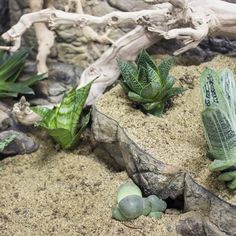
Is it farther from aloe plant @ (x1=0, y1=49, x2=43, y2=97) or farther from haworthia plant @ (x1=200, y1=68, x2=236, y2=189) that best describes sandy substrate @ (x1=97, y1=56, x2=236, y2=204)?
aloe plant @ (x1=0, y1=49, x2=43, y2=97)

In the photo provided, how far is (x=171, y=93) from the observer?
8.45 feet

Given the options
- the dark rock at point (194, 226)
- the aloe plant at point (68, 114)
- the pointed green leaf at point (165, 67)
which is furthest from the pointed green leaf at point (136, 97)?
the dark rock at point (194, 226)

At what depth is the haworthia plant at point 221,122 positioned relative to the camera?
2.02 meters

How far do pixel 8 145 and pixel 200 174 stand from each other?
1300mm

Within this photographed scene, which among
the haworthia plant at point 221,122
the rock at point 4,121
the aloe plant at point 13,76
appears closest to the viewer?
the haworthia plant at point 221,122

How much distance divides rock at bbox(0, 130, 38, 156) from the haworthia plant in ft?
4.08

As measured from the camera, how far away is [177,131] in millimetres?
2482

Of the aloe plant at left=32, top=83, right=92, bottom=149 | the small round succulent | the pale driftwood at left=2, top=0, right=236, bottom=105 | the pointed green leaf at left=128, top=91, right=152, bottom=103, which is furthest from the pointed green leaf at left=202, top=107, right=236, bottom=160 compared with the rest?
the aloe plant at left=32, top=83, right=92, bottom=149

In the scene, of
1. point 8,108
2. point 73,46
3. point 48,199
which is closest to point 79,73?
point 73,46

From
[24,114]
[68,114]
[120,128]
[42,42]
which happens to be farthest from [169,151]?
[42,42]

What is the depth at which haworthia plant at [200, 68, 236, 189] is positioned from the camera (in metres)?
2.02

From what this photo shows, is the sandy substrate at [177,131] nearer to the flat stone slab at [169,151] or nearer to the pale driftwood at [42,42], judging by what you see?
the flat stone slab at [169,151]

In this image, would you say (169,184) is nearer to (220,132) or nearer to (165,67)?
(220,132)

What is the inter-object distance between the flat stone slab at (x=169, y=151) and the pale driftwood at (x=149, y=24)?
0.78 ft
